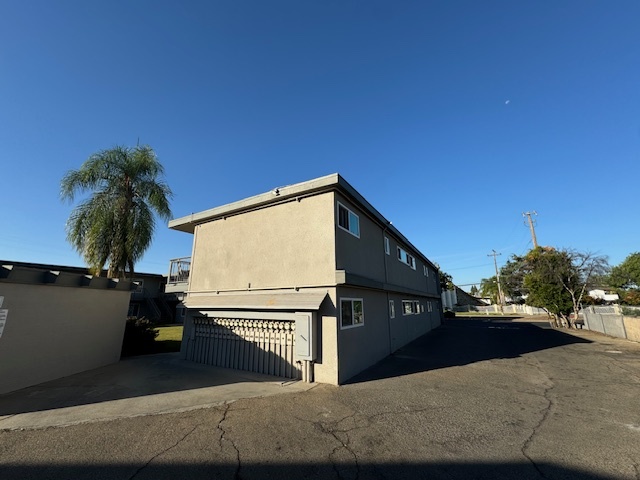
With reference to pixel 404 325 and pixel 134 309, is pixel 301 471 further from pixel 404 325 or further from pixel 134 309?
pixel 134 309

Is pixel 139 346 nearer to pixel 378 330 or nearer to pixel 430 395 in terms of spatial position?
pixel 378 330

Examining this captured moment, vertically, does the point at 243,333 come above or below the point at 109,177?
below

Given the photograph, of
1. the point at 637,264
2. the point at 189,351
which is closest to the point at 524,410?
the point at 189,351

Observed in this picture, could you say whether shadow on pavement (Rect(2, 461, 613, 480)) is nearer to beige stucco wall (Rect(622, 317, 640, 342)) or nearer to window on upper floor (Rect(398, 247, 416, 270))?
window on upper floor (Rect(398, 247, 416, 270))

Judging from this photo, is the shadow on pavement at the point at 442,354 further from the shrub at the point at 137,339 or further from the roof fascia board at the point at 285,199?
the shrub at the point at 137,339

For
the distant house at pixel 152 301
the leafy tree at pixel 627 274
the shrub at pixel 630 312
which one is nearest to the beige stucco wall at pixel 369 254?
the shrub at pixel 630 312

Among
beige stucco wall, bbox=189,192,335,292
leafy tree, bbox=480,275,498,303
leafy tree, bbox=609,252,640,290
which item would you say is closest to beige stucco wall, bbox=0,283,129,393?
beige stucco wall, bbox=189,192,335,292

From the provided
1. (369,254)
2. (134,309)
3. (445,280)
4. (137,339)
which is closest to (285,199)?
(369,254)

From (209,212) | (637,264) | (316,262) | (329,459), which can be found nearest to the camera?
(329,459)

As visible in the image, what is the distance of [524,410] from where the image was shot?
5480mm

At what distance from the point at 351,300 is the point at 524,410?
4.50 meters

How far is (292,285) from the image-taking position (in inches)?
322

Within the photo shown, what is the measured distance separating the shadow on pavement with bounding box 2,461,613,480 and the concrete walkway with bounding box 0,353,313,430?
1.72 meters

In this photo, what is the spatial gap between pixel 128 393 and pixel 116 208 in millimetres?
8785
